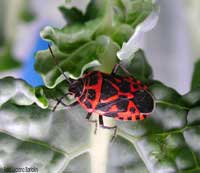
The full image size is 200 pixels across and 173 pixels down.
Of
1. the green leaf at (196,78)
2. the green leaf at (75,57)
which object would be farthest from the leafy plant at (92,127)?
the green leaf at (196,78)

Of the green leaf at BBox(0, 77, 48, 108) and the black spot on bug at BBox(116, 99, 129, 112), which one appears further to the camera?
the black spot on bug at BBox(116, 99, 129, 112)

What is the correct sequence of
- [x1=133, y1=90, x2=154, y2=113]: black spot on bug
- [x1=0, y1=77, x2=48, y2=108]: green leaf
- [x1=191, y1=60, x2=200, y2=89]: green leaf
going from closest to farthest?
[x1=0, y1=77, x2=48, y2=108]: green leaf → [x1=133, y1=90, x2=154, y2=113]: black spot on bug → [x1=191, y1=60, x2=200, y2=89]: green leaf

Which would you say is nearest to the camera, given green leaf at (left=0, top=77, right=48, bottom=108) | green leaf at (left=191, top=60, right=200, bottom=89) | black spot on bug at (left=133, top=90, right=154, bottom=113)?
green leaf at (left=0, top=77, right=48, bottom=108)

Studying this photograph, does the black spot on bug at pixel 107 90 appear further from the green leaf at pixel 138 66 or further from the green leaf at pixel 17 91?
the green leaf at pixel 17 91

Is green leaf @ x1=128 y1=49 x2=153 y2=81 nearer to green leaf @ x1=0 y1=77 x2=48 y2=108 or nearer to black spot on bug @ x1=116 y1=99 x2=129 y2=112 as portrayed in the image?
black spot on bug @ x1=116 y1=99 x2=129 y2=112

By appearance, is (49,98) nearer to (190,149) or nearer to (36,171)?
(36,171)

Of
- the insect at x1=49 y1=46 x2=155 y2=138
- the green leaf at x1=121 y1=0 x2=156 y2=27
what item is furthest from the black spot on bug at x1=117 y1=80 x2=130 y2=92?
the green leaf at x1=121 y1=0 x2=156 y2=27

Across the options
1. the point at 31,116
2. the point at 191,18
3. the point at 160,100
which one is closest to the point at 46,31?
the point at 31,116

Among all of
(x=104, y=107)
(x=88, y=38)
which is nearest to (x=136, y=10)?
(x=88, y=38)
